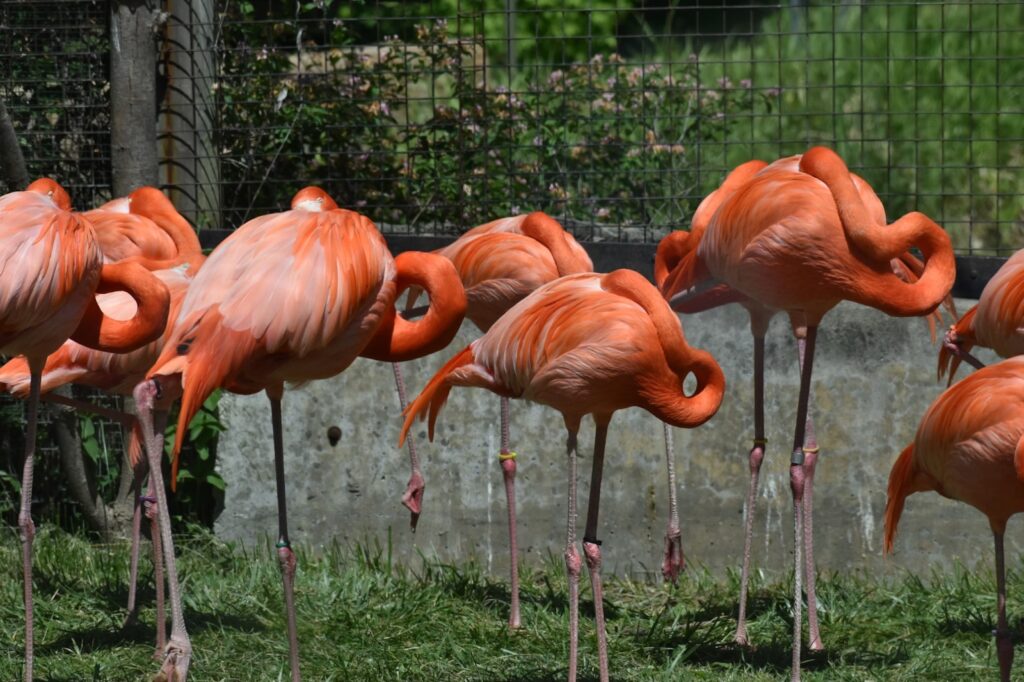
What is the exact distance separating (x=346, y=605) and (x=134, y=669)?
2.82ft

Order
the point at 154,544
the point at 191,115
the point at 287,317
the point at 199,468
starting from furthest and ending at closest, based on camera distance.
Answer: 1. the point at 191,115
2. the point at 199,468
3. the point at 154,544
4. the point at 287,317

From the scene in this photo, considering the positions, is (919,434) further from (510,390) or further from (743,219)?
(510,390)

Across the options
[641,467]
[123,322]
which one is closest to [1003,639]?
[641,467]

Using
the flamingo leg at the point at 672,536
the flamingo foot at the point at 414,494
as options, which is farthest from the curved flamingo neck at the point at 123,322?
the flamingo leg at the point at 672,536

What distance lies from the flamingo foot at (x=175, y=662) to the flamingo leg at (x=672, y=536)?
1752 mm

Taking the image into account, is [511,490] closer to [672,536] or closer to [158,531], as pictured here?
[672,536]

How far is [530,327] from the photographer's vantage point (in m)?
3.94

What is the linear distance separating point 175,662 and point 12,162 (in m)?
2.23

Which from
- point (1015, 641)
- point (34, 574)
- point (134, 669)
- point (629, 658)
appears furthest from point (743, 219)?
point (34, 574)

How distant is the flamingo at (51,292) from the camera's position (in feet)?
12.5

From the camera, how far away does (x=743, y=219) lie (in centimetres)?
421

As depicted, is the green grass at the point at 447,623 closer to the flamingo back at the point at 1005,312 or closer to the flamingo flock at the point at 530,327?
the flamingo flock at the point at 530,327

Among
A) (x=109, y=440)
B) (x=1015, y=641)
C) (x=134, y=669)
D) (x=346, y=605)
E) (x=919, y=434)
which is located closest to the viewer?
(x=919, y=434)

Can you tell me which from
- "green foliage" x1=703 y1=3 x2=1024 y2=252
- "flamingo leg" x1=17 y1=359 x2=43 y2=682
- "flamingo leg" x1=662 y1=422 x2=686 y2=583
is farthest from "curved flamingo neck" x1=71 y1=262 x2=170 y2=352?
"green foliage" x1=703 y1=3 x2=1024 y2=252
